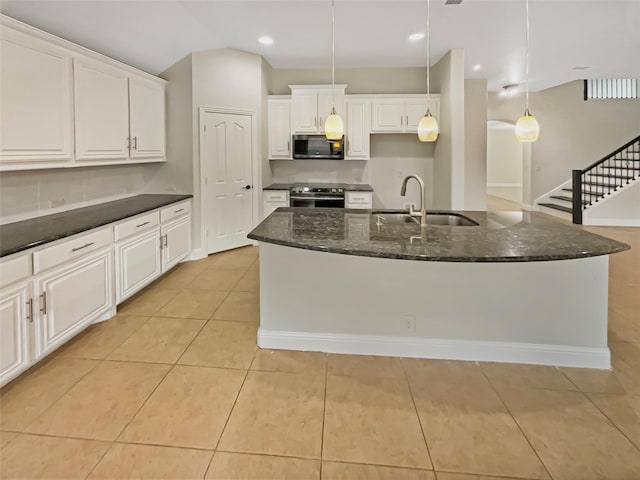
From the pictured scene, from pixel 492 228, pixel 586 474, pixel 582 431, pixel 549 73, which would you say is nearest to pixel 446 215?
pixel 492 228

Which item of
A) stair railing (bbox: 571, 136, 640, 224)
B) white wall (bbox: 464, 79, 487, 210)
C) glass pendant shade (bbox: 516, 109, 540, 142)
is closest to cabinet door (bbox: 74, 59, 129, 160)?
glass pendant shade (bbox: 516, 109, 540, 142)

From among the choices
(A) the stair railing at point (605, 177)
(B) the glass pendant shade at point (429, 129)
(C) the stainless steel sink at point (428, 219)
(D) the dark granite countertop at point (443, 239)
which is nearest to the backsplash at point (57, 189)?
(D) the dark granite countertop at point (443, 239)

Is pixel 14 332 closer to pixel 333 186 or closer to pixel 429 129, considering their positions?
pixel 429 129

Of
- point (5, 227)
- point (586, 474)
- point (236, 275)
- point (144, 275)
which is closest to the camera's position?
point (586, 474)

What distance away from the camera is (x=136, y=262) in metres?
3.96

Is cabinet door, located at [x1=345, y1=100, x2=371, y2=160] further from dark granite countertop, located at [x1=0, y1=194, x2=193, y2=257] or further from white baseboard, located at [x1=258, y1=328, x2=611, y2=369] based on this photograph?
white baseboard, located at [x1=258, y1=328, x2=611, y2=369]

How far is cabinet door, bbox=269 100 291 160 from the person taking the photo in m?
6.52

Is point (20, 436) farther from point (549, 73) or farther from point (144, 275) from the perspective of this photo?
point (549, 73)

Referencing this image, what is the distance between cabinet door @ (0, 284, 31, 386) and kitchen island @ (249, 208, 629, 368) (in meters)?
1.40

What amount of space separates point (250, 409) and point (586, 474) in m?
1.61

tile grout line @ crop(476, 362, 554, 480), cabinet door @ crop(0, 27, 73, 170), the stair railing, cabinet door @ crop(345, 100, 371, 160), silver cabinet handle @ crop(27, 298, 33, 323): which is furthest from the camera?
the stair railing

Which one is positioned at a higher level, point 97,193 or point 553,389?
point 97,193

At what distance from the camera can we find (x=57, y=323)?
282 cm

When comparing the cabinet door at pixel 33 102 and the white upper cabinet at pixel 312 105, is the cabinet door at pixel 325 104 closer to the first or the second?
the white upper cabinet at pixel 312 105
